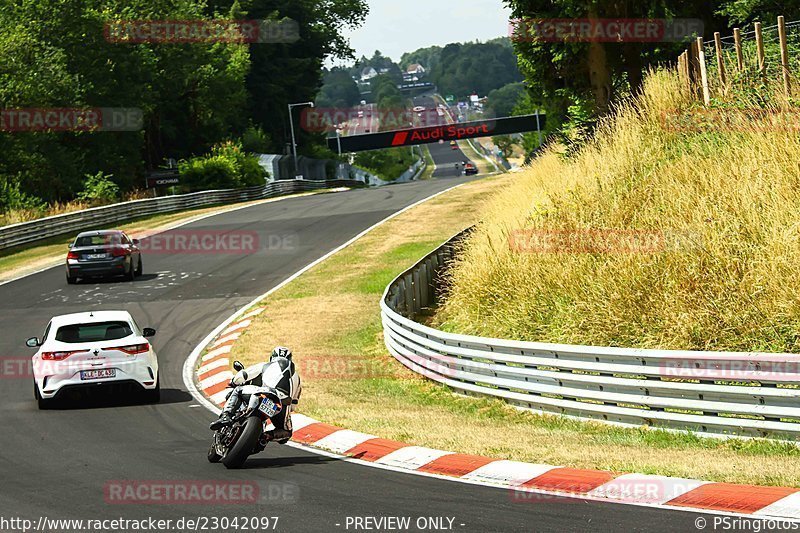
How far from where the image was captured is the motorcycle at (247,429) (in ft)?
38.5

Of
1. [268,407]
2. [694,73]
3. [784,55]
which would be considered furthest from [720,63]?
[268,407]

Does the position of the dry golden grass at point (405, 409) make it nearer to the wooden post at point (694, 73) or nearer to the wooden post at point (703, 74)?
the wooden post at point (694, 73)

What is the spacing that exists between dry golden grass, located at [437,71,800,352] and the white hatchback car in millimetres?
6183

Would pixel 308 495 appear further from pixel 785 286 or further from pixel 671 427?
pixel 785 286

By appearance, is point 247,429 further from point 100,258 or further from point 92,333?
point 100,258

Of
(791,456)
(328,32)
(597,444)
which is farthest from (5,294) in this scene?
(328,32)

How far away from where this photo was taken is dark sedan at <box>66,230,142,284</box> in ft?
104

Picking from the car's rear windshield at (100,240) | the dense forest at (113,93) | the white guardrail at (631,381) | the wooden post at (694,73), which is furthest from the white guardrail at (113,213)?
the white guardrail at (631,381)

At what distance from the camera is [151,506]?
10.3 metres

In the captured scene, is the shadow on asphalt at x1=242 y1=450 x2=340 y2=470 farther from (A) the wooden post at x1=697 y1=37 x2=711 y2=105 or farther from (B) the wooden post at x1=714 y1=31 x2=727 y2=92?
(B) the wooden post at x1=714 y1=31 x2=727 y2=92

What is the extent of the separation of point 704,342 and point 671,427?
→ 2.15m

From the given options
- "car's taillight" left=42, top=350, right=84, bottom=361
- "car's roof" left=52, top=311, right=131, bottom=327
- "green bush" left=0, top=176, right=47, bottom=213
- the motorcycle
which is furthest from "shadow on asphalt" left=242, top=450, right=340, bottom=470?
"green bush" left=0, top=176, right=47, bottom=213

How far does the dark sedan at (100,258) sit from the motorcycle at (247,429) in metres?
20.6

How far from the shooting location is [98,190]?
5872 cm
